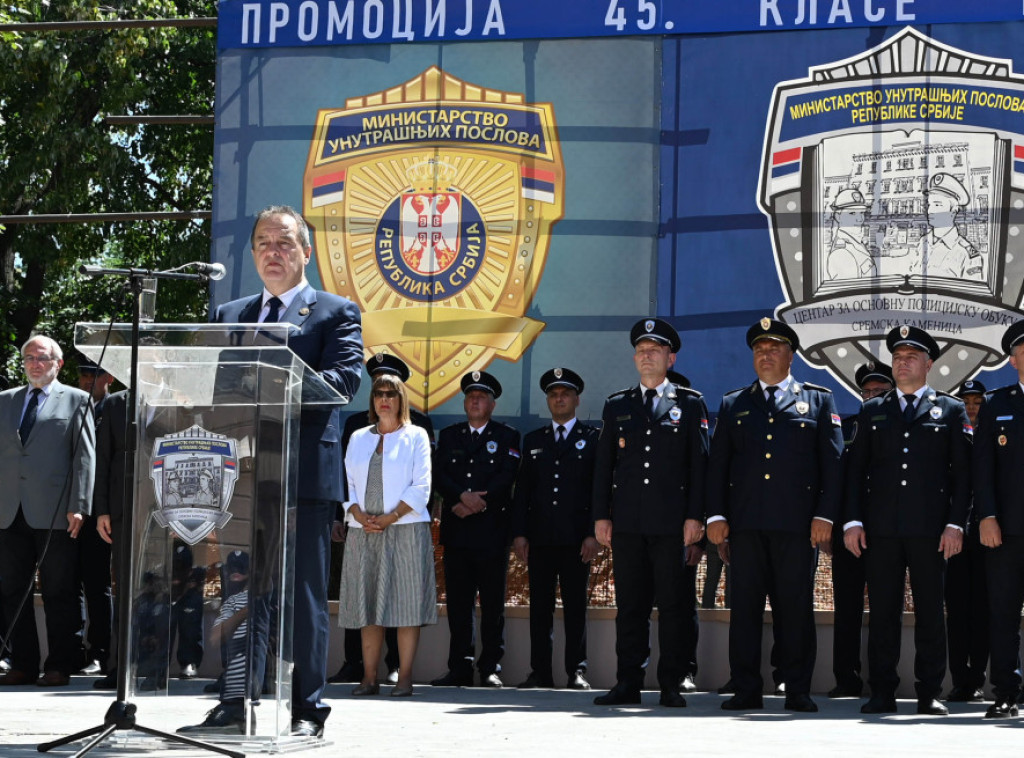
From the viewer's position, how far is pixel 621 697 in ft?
22.4

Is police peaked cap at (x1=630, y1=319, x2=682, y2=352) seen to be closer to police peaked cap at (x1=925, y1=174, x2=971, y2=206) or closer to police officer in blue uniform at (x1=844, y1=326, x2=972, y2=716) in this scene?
police officer in blue uniform at (x1=844, y1=326, x2=972, y2=716)

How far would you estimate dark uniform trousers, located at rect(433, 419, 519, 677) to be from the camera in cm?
788

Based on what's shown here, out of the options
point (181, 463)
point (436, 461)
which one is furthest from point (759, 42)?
point (181, 463)

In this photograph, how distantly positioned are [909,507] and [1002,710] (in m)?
0.92

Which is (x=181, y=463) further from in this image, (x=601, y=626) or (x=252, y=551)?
(x=601, y=626)

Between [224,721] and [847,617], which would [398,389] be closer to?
[847,617]

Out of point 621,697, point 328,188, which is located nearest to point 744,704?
point 621,697

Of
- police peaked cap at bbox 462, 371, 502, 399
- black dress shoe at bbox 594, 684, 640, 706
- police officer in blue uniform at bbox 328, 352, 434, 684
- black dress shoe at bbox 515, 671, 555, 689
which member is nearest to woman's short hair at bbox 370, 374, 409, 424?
police officer in blue uniform at bbox 328, 352, 434, 684

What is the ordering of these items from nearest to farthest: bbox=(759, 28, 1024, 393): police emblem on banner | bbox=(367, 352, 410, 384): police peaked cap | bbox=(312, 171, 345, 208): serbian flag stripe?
bbox=(759, 28, 1024, 393): police emblem on banner
bbox=(367, 352, 410, 384): police peaked cap
bbox=(312, 171, 345, 208): serbian flag stripe

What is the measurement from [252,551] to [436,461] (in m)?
3.69

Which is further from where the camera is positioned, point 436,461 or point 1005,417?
point 436,461

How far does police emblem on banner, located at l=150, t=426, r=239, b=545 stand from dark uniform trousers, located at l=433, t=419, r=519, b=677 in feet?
11.7

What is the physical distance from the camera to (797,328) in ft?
27.1

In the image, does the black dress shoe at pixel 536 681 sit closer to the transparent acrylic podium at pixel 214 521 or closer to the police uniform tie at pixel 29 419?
the police uniform tie at pixel 29 419
